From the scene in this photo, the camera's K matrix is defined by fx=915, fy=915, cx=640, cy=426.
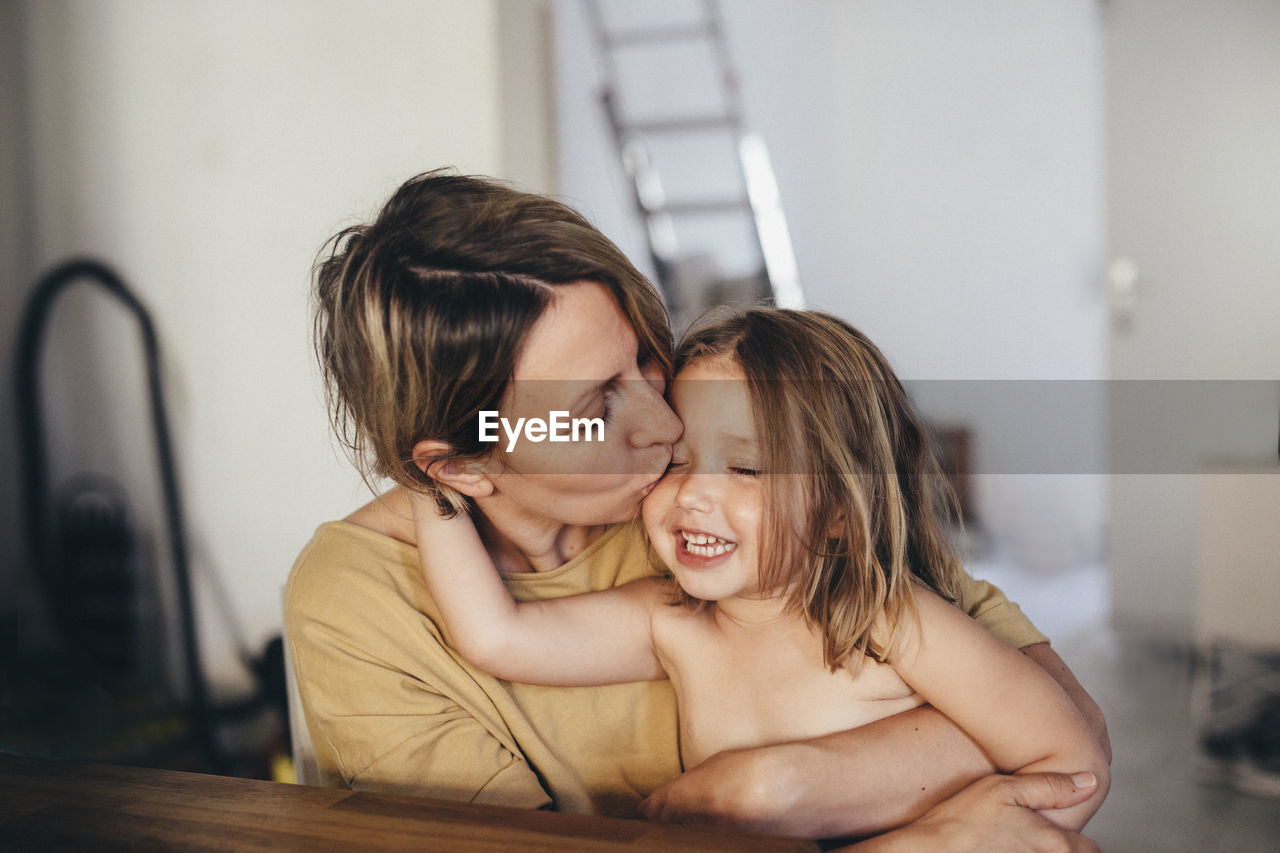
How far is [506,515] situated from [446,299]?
0.71 ft

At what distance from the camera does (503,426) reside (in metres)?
0.67

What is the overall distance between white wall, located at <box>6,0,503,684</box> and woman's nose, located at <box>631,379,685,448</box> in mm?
883

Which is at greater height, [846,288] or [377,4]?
[377,4]

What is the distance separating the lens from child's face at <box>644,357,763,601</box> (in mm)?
675

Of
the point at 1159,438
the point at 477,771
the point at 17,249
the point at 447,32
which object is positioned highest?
the point at 447,32

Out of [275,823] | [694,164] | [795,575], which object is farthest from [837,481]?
[694,164]

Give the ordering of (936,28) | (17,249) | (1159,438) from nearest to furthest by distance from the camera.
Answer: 1. (1159,438)
2. (17,249)
3. (936,28)

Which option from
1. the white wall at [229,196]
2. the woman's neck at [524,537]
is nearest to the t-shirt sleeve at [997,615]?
the woman's neck at [524,537]

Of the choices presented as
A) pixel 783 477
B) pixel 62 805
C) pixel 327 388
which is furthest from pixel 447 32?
pixel 62 805

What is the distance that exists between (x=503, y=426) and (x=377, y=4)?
1104 mm

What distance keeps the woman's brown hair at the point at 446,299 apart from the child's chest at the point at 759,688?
248 mm

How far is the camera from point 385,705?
707mm

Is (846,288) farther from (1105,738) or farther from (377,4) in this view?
(1105,738)

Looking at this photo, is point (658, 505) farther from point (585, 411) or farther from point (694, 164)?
point (694, 164)
